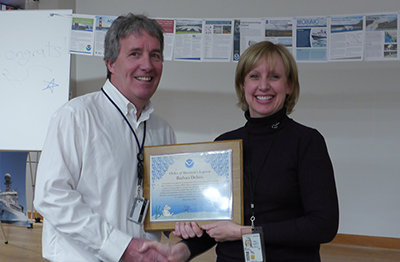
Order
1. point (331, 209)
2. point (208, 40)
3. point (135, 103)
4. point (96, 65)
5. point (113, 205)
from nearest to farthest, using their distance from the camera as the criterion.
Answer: point (331, 209)
point (113, 205)
point (135, 103)
point (208, 40)
point (96, 65)

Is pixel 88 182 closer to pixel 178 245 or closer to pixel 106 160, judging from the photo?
pixel 106 160

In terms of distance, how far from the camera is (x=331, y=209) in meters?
1.25

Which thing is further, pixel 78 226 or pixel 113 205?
pixel 113 205

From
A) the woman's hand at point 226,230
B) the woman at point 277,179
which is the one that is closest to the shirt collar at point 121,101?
the woman at point 277,179

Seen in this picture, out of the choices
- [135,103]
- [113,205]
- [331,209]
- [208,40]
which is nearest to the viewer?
[331,209]

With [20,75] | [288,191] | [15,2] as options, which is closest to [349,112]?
[288,191]

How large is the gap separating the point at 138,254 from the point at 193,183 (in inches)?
12.7

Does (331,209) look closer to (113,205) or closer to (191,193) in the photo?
(191,193)

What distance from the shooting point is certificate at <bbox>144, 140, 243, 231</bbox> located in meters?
1.35

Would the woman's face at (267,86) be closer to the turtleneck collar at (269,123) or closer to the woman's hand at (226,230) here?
the turtleneck collar at (269,123)

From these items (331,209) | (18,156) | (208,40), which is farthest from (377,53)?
(18,156)

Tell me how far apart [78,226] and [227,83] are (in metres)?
3.03

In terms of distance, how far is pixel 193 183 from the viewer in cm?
141

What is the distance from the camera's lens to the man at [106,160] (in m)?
1.30
